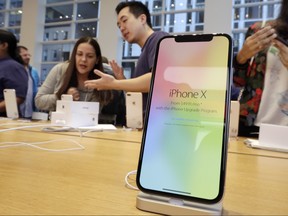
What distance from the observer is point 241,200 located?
31 centimetres

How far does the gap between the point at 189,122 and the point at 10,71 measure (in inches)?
75.6

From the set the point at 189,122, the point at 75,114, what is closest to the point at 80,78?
the point at 75,114

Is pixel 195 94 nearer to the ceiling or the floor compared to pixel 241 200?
nearer to the ceiling

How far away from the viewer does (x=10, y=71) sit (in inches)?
74.5

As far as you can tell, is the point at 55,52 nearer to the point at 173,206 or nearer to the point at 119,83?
the point at 119,83

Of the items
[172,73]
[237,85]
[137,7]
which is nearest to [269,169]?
[172,73]

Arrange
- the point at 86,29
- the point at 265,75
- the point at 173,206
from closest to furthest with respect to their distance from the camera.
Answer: the point at 173,206, the point at 265,75, the point at 86,29

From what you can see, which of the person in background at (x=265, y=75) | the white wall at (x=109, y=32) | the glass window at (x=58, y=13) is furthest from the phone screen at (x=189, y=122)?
the glass window at (x=58, y=13)

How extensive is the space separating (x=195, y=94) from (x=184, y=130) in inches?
1.5

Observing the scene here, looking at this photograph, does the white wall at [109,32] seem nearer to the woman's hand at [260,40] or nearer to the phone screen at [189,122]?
the woman's hand at [260,40]

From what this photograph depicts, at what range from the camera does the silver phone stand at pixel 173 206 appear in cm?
25

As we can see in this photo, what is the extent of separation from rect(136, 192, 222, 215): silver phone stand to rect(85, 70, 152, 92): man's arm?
98cm

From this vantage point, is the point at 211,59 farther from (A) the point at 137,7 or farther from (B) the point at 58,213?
(A) the point at 137,7

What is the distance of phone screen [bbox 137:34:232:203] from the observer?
26 cm
